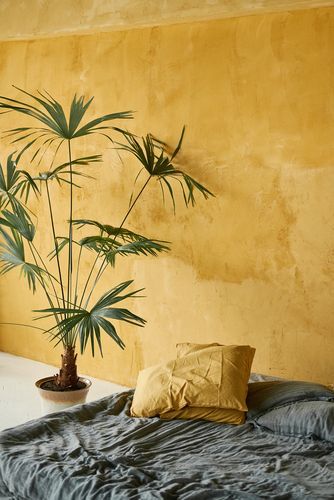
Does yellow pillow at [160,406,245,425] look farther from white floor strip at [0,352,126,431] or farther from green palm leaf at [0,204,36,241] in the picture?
green palm leaf at [0,204,36,241]

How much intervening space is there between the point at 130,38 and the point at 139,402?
→ 2.70 m

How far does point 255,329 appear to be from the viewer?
15.7 feet

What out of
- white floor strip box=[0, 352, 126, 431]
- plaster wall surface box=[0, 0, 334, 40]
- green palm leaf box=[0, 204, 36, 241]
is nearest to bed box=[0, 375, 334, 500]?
white floor strip box=[0, 352, 126, 431]

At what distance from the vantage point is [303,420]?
3.52 metres

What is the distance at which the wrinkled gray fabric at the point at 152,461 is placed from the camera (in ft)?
9.34

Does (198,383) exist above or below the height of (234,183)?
below

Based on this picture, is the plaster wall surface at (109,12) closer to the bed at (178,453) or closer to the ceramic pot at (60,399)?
the bed at (178,453)

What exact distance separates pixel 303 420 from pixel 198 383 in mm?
573

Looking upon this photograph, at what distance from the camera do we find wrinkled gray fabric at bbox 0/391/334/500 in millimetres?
2846

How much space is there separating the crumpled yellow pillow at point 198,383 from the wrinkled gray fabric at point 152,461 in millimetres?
99

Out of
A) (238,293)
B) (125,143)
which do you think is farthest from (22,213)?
(238,293)

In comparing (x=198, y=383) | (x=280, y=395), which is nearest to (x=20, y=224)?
(x=198, y=383)

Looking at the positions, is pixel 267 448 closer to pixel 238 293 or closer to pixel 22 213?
pixel 238 293

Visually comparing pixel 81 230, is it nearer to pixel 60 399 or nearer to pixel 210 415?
pixel 60 399
